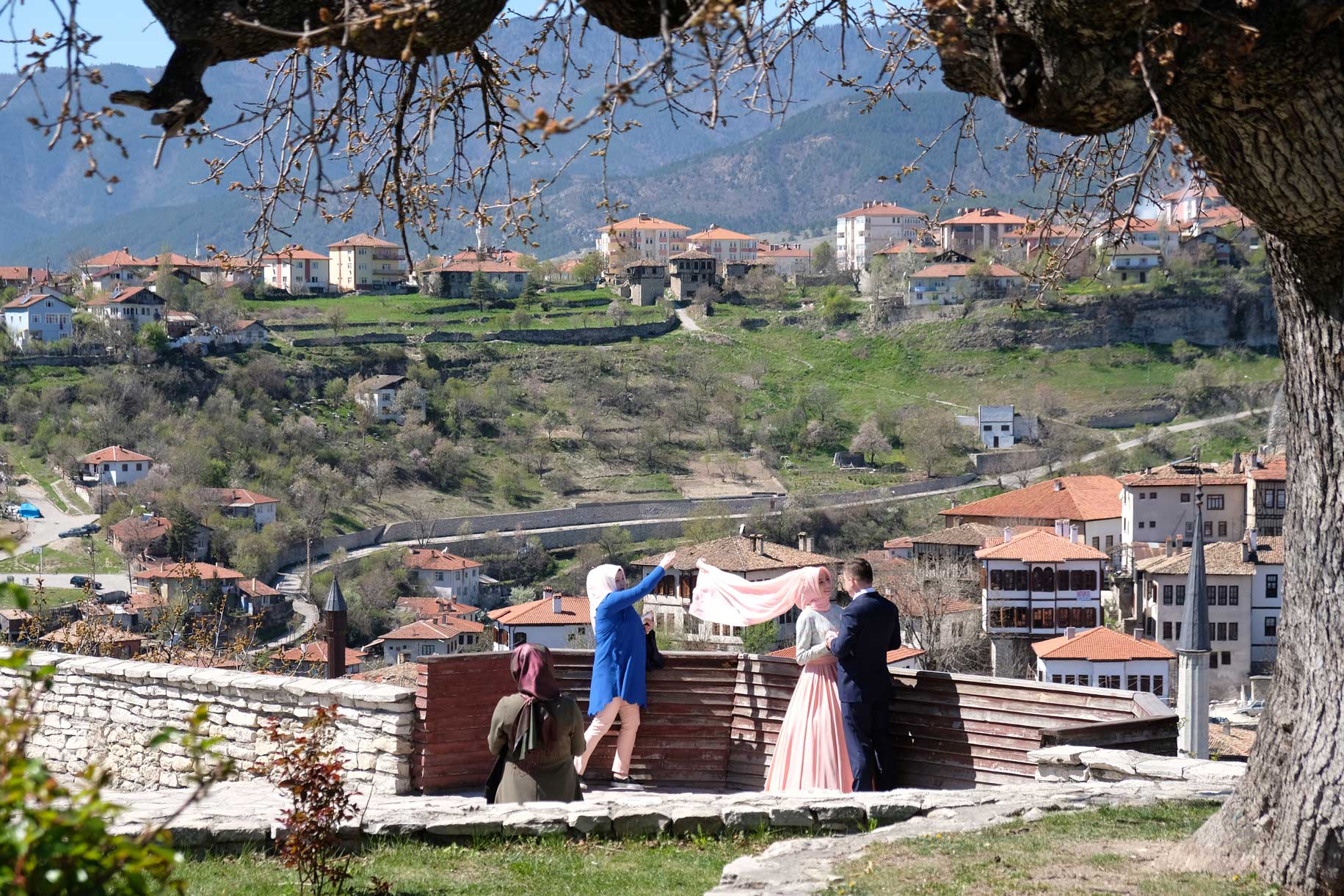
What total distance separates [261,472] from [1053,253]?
56.6m

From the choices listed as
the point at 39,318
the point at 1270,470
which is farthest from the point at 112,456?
the point at 1270,470

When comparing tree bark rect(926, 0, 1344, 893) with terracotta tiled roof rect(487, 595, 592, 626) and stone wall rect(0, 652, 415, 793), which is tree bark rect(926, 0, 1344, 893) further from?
terracotta tiled roof rect(487, 595, 592, 626)

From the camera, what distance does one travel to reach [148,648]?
1042 cm

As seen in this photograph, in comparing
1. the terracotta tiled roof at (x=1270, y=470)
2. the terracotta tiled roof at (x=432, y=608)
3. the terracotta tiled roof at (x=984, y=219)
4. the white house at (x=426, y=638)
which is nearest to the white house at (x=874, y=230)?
the terracotta tiled roof at (x=984, y=219)

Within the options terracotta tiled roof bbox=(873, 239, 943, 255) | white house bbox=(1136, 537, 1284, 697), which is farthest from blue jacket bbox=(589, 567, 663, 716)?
terracotta tiled roof bbox=(873, 239, 943, 255)

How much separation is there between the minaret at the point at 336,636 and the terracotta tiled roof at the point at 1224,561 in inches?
1090

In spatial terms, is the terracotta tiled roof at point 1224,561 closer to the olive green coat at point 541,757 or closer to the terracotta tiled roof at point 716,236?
the olive green coat at point 541,757

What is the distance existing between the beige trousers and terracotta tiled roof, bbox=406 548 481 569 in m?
42.2

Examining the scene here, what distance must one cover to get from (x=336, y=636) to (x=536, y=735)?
4.86 meters

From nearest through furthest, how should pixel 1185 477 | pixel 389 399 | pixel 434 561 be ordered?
pixel 1185 477 → pixel 434 561 → pixel 389 399

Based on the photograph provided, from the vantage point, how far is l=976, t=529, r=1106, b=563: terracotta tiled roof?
3378cm

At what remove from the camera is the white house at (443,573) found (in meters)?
47.7

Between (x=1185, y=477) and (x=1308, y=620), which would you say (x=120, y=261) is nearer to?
(x=1185, y=477)

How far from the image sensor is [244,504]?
179 feet
